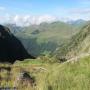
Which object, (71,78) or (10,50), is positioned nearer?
(71,78)

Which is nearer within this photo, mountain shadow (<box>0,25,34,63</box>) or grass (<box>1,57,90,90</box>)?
grass (<box>1,57,90,90</box>)

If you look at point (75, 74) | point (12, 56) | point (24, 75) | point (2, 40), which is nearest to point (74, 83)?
point (75, 74)

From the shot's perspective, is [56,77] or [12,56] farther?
[12,56]

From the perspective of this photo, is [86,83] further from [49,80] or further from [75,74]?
[49,80]

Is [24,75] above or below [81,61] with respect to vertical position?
below

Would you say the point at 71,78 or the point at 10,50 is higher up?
the point at 71,78

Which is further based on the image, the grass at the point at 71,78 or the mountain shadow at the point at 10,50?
the mountain shadow at the point at 10,50

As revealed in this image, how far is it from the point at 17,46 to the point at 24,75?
15032cm

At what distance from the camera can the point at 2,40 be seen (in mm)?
163750

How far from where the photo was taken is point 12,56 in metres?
154

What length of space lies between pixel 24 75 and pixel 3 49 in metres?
122

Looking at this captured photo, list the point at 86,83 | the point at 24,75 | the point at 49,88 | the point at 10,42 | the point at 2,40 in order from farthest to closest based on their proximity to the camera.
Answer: the point at 10,42, the point at 2,40, the point at 24,75, the point at 49,88, the point at 86,83

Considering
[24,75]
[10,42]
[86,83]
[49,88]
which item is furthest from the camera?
[10,42]

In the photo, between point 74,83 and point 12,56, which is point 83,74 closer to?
point 74,83
